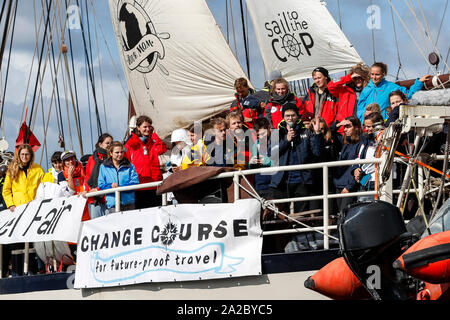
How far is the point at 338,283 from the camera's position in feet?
26.4

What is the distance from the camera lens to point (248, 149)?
954cm

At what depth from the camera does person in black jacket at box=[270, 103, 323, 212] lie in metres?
9.32

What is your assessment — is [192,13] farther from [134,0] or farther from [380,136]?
[380,136]

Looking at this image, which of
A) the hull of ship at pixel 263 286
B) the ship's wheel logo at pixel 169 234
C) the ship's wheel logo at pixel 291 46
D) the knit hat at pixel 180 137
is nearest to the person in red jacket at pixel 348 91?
the knit hat at pixel 180 137

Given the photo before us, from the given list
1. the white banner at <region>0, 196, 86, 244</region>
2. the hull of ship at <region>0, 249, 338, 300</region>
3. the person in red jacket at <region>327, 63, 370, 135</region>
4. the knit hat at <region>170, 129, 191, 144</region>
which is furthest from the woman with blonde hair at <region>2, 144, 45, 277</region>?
the person in red jacket at <region>327, 63, 370, 135</region>

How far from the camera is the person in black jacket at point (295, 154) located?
9320mm

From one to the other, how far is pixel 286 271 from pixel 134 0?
6985 mm

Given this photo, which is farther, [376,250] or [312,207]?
[312,207]

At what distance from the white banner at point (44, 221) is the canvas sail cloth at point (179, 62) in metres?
3.36

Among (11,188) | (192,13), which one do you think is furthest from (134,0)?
(11,188)

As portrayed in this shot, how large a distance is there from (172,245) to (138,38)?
5768 mm

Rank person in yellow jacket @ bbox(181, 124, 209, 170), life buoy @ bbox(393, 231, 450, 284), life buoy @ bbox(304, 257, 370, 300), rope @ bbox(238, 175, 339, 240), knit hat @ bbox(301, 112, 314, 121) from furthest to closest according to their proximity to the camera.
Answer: knit hat @ bbox(301, 112, 314, 121), person in yellow jacket @ bbox(181, 124, 209, 170), rope @ bbox(238, 175, 339, 240), life buoy @ bbox(304, 257, 370, 300), life buoy @ bbox(393, 231, 450, 284)

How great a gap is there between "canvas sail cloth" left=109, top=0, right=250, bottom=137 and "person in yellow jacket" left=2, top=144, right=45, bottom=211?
9.41ft

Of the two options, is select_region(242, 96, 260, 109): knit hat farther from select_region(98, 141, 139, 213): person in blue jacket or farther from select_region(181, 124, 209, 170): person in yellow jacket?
select_region(98, 141, 139, 213): person in blue jacket
